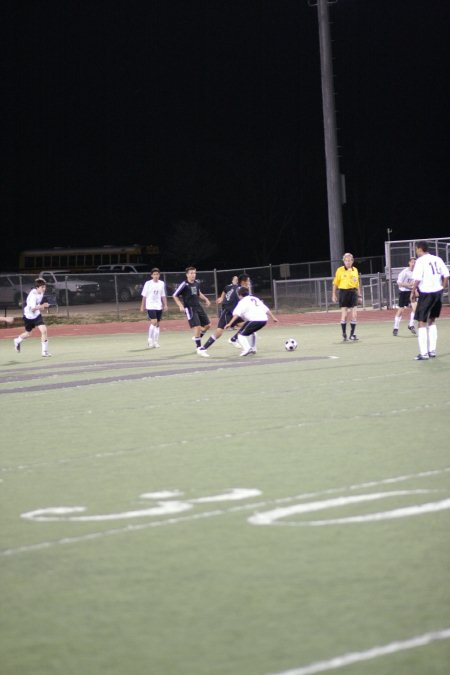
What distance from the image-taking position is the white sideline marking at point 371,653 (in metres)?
4.50

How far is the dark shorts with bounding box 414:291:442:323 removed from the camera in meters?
17.8

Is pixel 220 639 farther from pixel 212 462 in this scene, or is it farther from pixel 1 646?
pixel 212 462

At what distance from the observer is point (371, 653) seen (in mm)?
4672

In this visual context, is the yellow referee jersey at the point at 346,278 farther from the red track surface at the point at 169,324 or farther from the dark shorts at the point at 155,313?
the red track surface at the point at 169,324

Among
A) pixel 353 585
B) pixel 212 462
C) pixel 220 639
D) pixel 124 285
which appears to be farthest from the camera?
pixel 124 285

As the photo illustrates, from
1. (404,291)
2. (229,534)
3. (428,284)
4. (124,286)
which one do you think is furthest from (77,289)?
(229,534)

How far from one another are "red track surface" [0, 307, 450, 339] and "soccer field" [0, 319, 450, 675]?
20506 mm

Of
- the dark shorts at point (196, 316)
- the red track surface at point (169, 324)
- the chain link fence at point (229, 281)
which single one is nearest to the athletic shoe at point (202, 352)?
the dark shorts at point (196, 316)

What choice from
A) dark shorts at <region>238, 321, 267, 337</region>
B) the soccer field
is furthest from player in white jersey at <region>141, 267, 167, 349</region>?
the soccer field

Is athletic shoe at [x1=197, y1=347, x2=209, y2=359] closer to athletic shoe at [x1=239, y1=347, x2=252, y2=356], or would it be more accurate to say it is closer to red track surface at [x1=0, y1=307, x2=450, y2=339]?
athletic shoe at [x1=239, y1=347, x2=252, y2=356]

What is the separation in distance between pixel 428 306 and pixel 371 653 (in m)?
13.5

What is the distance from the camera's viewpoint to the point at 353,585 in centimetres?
568

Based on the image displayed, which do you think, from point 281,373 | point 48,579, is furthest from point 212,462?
point 281,373

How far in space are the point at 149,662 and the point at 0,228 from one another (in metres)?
92.2
